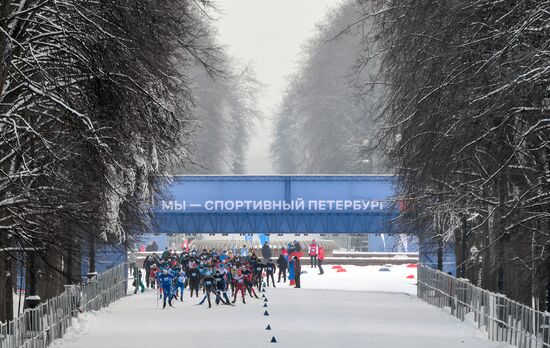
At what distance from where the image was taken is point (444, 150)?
24.5 meters

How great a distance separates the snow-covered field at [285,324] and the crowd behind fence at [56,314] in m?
0.35

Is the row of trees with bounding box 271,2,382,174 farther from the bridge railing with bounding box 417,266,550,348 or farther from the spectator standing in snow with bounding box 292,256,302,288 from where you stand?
the bridge railing with bounding box 417,266,550,348

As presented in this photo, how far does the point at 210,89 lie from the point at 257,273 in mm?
58705

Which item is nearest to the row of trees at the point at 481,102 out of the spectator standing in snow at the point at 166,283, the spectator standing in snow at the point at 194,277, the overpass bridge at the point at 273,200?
the spectator standing in snow at the point at 166,283

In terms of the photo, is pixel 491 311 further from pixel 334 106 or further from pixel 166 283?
pixel 334 106

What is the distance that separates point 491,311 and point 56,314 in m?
8.82

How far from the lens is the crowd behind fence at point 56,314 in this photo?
21461 millimetres

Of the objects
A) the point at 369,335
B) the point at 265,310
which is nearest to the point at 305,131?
the point at 265,310

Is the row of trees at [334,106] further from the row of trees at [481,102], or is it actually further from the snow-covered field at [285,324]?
the row of trees at [481,102]

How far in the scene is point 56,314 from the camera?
1092 inches

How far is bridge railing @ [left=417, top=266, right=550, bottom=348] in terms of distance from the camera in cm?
2340

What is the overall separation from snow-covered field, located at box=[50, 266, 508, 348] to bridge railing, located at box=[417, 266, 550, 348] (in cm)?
34

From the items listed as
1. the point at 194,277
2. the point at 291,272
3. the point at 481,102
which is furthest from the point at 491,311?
the point at 291,272

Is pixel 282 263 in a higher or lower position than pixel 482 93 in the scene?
lower
